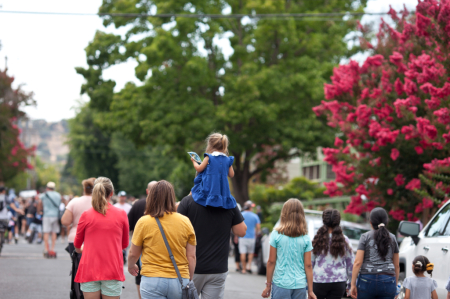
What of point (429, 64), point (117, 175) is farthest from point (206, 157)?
point (117, 175)

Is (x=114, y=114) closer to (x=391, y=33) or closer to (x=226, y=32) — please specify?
(x=226, y=32)

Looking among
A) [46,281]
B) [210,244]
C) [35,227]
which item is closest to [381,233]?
[210,244]

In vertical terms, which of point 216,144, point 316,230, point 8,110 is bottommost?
point 316,230

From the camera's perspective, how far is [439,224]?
24.5ft

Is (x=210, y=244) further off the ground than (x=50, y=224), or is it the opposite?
(x=210, y=244)

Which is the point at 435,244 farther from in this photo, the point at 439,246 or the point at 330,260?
the point at 330,260

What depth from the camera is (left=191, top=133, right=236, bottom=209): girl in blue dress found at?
5.44 metres

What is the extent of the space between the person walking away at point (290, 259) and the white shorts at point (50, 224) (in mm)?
10213

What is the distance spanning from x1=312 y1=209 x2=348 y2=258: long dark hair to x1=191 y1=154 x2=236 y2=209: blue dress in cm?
178

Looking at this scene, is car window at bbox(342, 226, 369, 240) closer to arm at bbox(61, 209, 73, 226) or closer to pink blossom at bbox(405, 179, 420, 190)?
pink blossom at bbox(405, 179, 420, 190)

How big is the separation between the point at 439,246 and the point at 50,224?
10758 millimetres

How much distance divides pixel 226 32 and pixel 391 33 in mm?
Answer: 14012

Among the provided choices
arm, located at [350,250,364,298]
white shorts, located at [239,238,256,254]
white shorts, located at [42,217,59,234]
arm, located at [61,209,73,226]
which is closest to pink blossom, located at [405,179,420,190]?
white shorts, located at [239,238,256,254]

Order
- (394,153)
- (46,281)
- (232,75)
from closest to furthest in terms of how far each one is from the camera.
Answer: (46,281) → (394,153) → (232,75)
